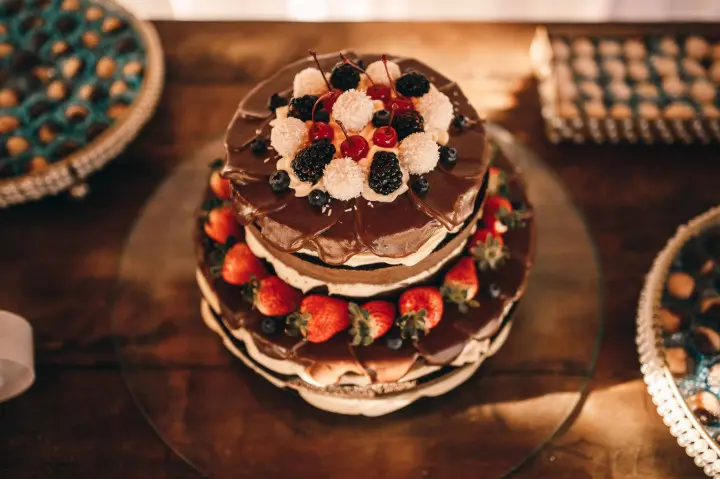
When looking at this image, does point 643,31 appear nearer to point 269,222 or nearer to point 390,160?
point 390,160

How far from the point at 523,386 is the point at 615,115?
115cm

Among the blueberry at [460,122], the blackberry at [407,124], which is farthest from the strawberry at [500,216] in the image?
the blackberry at [407,124]

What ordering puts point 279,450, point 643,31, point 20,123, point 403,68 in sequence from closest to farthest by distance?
point 403,68 < point 279,450 < point 20,123 < point 643,31

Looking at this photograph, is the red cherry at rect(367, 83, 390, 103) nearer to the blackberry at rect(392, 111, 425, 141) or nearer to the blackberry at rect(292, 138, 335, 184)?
the blackberry at rect(392, 111, 425, 141)

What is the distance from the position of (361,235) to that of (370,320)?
0.27 m

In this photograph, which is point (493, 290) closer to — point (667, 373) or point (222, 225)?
point (667, 373)

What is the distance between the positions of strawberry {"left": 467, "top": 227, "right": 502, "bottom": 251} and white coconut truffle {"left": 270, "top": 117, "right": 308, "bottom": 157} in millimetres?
566

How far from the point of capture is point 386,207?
62.6 inches

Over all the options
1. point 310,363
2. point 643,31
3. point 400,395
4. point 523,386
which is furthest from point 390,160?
point 643,31

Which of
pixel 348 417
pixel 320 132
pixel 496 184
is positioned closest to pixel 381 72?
pixel 320 132

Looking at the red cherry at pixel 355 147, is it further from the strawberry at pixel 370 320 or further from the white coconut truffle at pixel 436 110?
the strawberry at pixel 370 320

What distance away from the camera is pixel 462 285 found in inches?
68.8

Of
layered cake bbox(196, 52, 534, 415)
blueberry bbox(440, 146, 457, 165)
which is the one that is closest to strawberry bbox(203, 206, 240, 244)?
layered cake bbox(196, 52, 534, 415)

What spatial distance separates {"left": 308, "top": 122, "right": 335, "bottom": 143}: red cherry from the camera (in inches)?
64.4
